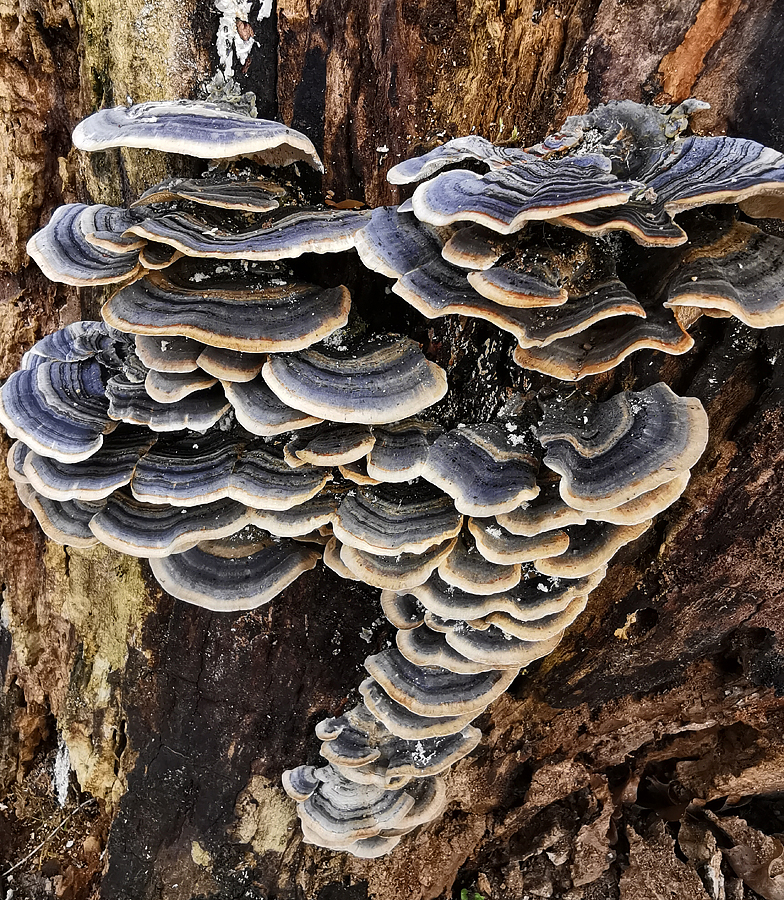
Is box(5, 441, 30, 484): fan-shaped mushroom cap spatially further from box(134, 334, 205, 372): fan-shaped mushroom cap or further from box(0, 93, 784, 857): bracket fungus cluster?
box(134, 334, 205, 372): fan-shaped mushroom cap

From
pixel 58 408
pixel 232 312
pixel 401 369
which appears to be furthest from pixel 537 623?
pixel 58 408

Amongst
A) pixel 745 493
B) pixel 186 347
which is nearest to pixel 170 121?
pixel 186 347

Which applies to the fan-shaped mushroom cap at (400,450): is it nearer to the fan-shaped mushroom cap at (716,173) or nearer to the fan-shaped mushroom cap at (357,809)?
the fan-shaped mushroom cap at (716,173)

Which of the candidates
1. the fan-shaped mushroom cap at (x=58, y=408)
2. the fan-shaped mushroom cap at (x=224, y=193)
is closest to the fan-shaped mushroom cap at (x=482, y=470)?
the fan-shaped mushroom cap at (x=224, y=193)

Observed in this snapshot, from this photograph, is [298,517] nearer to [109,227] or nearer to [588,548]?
[588,548]

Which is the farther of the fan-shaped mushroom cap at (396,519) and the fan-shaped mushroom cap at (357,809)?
the fan-shaped mushroom cap at (357,809)
